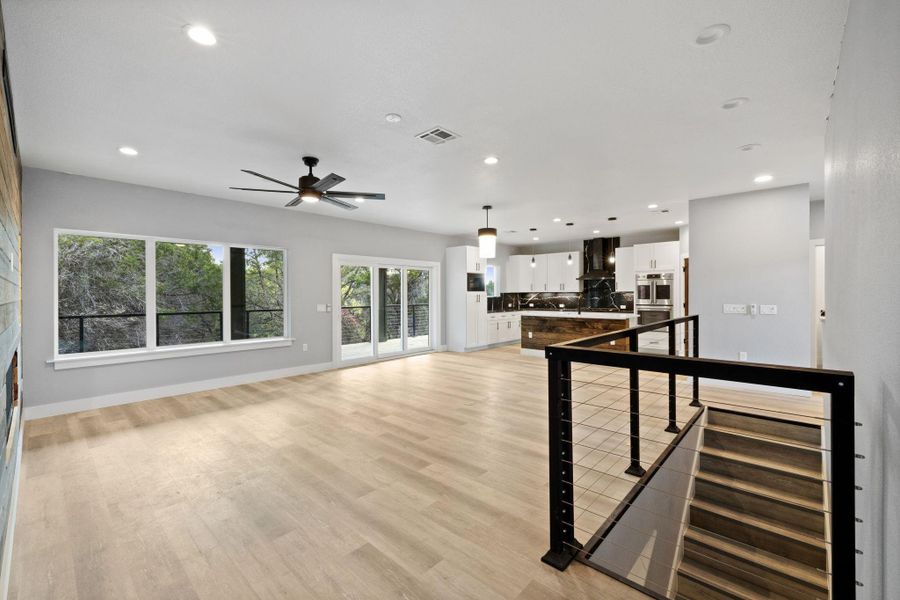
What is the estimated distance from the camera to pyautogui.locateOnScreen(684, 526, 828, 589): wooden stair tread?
297 cm

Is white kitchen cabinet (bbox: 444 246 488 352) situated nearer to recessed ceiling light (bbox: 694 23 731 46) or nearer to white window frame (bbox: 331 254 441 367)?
white window frame (bbox: 331 254 441 367)

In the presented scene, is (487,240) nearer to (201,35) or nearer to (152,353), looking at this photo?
(201,35)

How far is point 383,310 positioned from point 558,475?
6.24m

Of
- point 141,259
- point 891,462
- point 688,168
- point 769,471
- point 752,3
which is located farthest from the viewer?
point 141,259

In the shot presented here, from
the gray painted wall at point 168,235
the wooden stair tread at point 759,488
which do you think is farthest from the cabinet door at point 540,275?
the wooden stair tread at point 759,488

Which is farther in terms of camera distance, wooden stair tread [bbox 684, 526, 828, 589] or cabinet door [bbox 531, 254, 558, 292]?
cabinet door [bbox 531, 254, 558, 292]

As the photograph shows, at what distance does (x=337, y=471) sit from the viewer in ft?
9.62

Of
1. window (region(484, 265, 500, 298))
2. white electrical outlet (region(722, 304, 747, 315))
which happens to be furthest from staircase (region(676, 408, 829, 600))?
window (region(484, 265, 500, 298))

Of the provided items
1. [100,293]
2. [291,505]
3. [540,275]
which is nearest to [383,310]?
[100,293]

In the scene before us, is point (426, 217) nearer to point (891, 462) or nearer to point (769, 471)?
point (769, 471)

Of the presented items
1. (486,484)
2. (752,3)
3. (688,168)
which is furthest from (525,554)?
(688,168)

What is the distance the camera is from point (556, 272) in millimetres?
10602

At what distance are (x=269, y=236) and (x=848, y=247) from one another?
6425 millimetres

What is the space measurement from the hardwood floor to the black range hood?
6070 mm
